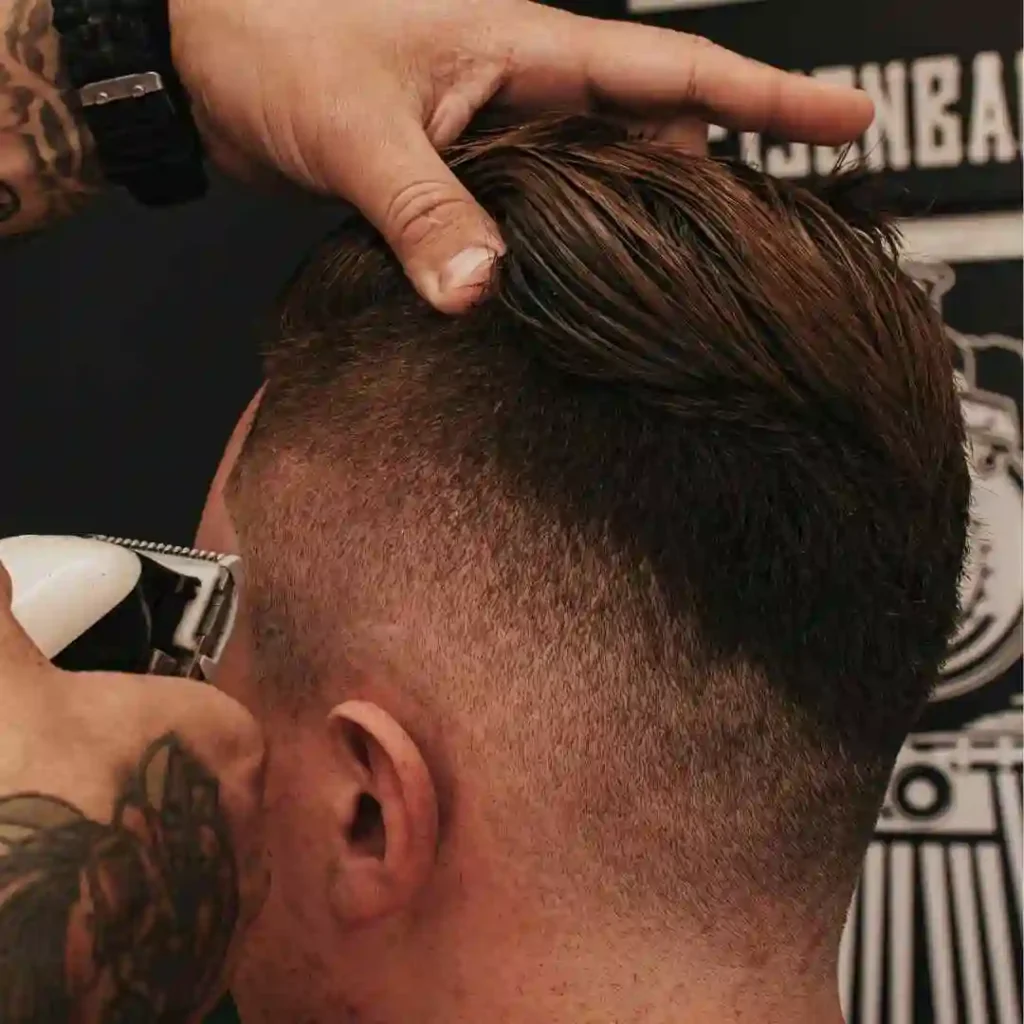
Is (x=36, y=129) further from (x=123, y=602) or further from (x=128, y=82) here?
(x=123, y=602)

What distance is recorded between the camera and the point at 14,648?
63 cm

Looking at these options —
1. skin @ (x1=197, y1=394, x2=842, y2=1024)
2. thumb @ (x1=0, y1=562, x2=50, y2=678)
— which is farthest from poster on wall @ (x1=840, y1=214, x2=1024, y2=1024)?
thumb @ (x1=0, y1=562, x2=50, y2=678)

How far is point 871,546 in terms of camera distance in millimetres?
787

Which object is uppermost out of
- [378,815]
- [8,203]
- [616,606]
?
[8,203]

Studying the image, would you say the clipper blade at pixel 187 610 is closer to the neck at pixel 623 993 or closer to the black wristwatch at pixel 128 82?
the neck at pixel 623 993

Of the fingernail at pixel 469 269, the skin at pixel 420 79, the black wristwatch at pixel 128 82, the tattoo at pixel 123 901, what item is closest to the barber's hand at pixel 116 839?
the tattoo at pixel 123 901

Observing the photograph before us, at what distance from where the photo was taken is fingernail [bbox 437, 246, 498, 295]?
2.53 ft

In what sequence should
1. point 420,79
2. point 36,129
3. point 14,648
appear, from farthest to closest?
point 36,129, point 420,79, point 14,648

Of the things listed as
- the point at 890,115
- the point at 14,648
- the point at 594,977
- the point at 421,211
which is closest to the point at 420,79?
the point at 421,211

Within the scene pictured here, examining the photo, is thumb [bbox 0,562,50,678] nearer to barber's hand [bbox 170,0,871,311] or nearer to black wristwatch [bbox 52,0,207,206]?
barber's hand [bbox 170,0,871,311]

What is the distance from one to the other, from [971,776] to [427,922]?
3.32 feet

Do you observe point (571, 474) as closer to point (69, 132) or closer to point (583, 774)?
point (583, 774)

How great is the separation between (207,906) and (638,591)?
34 cm

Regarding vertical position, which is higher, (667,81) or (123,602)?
(667,81)
